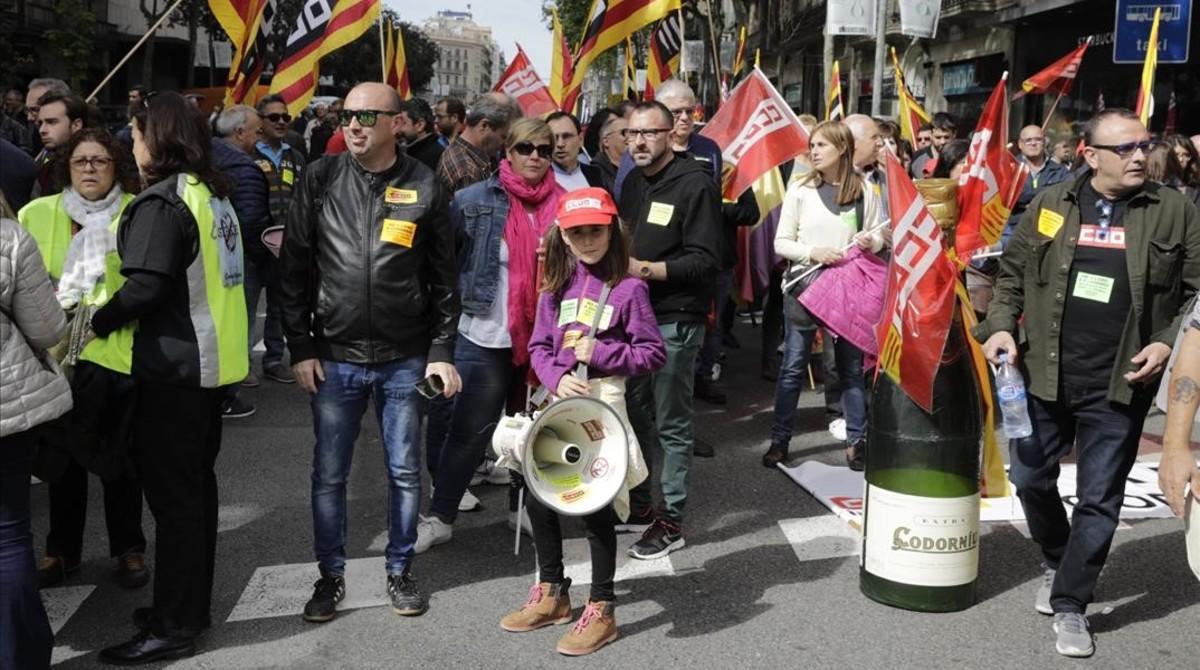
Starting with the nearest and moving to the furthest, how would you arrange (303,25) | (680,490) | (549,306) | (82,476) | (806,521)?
1. (549,306)
2. (82,476)
3. (680,490)
4. (806,521)
5. (303,25)

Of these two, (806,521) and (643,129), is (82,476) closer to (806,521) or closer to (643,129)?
(643,129)

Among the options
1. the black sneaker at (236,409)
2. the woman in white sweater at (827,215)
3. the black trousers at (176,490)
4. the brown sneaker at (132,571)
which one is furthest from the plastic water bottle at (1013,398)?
the black sneaker at (236,409)

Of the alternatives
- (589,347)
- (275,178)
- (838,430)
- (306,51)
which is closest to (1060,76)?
(838,430)

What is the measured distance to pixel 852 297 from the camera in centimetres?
632

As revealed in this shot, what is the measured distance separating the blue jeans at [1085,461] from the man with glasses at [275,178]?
5.37 meters

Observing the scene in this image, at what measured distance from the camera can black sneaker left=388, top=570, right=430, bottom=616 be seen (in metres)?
4.68

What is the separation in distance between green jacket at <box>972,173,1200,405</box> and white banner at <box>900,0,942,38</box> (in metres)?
10.9

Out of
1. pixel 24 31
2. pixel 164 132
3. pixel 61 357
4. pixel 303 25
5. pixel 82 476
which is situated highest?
pixel 24 31

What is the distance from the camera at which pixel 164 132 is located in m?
4.19

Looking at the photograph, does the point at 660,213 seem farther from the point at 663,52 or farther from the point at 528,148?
the point at 663,52

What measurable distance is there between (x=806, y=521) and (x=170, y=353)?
3182 mm

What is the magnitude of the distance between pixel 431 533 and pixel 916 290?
2.43m

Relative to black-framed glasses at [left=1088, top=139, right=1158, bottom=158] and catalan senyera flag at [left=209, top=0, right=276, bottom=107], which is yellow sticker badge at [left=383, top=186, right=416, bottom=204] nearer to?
Result: black-framed glasses at [left=1088, top=139, right=1158, bottom=158]

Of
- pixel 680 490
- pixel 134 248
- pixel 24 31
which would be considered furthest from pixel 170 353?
pixel 24 31
